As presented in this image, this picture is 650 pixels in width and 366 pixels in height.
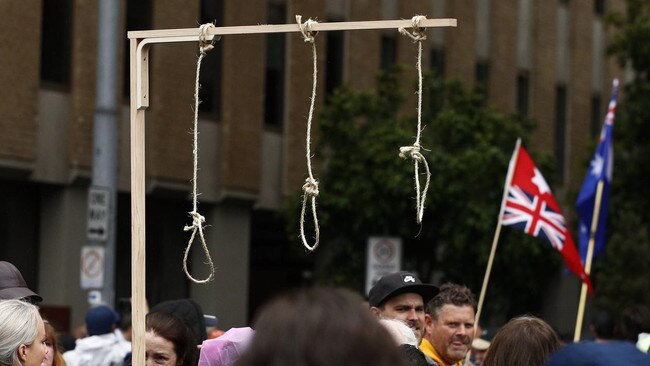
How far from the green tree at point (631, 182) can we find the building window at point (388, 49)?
3915mm

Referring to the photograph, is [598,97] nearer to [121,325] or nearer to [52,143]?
[52,143]

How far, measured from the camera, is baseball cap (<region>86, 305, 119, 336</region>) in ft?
35.7

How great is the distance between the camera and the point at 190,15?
2412 centimetres

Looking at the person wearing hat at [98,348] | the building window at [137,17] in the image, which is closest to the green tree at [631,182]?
the building window at [137,17]

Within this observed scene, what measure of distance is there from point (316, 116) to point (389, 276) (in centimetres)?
1724

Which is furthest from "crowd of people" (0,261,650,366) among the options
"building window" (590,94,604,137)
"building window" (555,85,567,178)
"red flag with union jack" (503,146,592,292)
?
"building window" (590,94,604,137)

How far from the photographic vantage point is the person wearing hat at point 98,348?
34.2 feet

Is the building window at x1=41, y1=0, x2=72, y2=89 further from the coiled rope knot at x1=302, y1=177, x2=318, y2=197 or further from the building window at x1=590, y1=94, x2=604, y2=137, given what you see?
the building window at x1=590, y1=94, x2=604, y2=137

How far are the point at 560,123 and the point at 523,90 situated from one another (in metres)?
2.08

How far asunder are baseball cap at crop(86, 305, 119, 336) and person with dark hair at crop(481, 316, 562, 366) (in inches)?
200

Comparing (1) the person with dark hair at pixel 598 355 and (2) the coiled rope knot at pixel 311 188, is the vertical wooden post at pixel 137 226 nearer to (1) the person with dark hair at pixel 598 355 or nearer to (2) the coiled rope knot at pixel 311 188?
(2) the coiled rope knot at pixel 311 188

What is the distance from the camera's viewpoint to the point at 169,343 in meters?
6.92

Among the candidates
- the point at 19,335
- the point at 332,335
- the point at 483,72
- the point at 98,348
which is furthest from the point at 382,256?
the point at 332,335

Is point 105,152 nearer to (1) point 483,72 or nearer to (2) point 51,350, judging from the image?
(2) point 51,350
